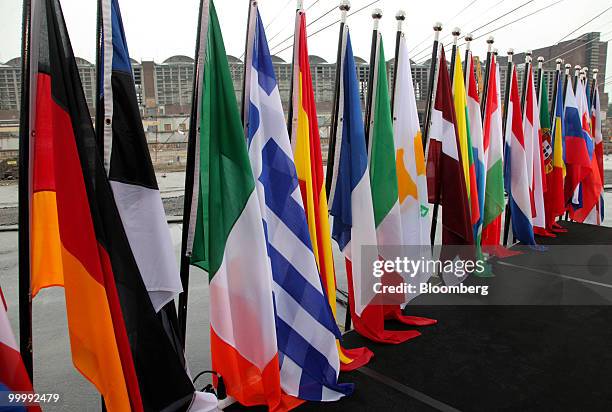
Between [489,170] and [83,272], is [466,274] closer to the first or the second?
[489,170]

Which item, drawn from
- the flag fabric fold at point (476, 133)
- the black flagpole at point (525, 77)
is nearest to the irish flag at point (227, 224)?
the flag fabric fold at point (476, 133)

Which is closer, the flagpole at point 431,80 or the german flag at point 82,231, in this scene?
the german flag at point 82,231

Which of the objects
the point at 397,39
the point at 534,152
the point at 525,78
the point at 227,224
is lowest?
the point at 227,224

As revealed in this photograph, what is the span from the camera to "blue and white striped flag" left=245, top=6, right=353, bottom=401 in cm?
175

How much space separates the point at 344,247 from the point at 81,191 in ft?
4.34

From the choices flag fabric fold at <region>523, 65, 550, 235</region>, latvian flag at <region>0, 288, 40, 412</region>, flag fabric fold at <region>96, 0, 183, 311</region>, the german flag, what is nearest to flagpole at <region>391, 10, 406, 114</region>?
flag fabric fold at <region>96, 0, 183, 311</region>

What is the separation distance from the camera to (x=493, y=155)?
3.31 meters

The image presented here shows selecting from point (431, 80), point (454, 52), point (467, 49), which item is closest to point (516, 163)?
point (467, 49)

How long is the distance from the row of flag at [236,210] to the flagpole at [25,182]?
0.01m

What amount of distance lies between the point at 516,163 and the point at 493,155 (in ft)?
1.54

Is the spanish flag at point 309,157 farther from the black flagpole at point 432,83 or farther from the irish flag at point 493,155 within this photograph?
the irish flag at point 493,155

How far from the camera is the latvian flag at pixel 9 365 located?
111 cm

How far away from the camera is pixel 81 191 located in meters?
1.21

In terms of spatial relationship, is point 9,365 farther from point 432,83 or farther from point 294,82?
point 432,83
